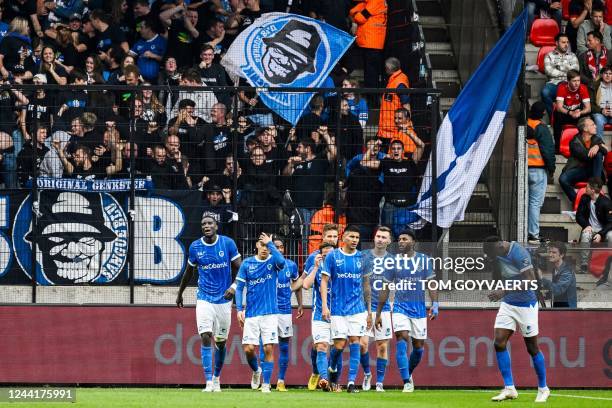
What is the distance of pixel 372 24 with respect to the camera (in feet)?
86.6

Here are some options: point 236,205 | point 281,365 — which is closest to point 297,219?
point 236,205

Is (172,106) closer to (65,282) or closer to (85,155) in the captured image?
(85,155)

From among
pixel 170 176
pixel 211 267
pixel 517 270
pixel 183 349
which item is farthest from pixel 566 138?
pixel 211 267

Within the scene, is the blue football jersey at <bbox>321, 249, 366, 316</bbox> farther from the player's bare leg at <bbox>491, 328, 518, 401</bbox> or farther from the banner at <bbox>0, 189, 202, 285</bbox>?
the banner at <bbox>0, 189, 202, 285</bbox>

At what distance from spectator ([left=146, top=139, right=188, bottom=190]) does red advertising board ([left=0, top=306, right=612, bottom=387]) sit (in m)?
2.06

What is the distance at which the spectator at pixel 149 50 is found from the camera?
1018 inches

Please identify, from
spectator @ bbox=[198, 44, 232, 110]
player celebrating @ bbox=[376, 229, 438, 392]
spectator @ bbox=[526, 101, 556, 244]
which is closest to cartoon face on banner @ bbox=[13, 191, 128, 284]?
spectator @ bbox=[198, 44, 232, 110]

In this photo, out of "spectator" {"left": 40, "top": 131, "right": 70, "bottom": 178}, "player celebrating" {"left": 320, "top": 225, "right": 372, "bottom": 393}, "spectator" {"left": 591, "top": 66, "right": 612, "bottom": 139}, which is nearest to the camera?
"player celebrating" {"left": 320, "top": 225, "right": 372, "bottom": 393}

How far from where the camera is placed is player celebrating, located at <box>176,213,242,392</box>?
20.9 meters

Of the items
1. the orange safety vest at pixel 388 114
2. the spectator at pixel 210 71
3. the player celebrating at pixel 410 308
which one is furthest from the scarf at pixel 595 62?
the player celebrating at pixel 410 308

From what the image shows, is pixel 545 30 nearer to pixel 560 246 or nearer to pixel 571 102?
pixel 571 102

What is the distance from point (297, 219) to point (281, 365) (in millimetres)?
2341

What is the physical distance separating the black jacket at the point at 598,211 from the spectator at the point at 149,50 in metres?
7.67

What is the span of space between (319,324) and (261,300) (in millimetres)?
894
